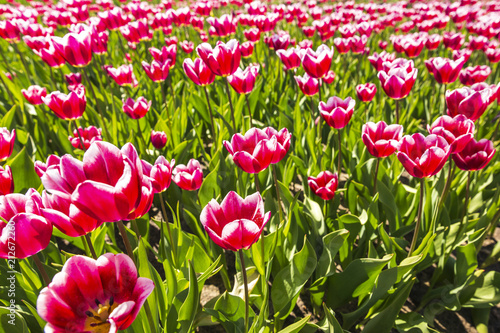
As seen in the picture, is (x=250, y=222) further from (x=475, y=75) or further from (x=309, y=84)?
(x=475, y=75)

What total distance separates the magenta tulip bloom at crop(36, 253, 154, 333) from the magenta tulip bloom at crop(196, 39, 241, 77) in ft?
4.39

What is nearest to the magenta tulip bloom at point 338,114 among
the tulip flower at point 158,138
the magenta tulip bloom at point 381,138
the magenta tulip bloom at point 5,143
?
the magenta tulip bloom at point 381,138

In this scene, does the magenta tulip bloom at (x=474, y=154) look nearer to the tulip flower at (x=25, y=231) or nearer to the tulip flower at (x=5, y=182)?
the tulip flower at (x=25, y=231)

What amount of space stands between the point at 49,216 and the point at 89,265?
182 millimetres

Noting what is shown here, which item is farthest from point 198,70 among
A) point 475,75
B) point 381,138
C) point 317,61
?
point 475,75

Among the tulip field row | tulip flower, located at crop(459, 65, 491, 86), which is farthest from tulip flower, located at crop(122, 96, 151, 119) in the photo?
tulip flower, located at crop(459, 65, 491, 86)

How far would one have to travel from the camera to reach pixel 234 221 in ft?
3.07

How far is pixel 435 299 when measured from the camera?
6.12 feet

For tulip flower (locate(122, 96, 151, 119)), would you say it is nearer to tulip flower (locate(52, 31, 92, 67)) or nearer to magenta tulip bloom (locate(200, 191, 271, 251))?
tulip flower (locate(52, 31, 92, 67))

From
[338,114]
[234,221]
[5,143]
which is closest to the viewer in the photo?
[234,221]

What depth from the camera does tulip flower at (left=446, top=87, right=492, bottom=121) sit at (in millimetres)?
1585

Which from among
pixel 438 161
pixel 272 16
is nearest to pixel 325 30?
pixel 272 16

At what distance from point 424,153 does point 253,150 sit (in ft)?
2.17

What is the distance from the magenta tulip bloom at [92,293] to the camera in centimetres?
70
